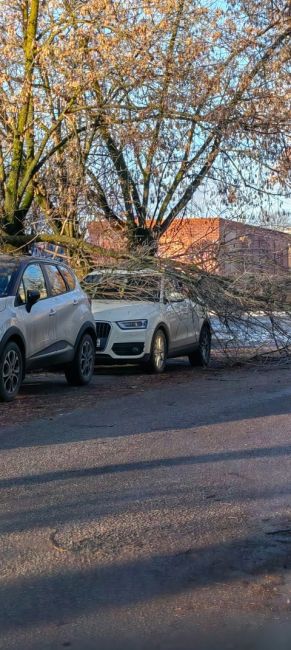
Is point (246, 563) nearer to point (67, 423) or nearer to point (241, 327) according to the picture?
point (67, 423)

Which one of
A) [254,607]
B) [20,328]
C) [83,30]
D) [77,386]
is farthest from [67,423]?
[83,30]

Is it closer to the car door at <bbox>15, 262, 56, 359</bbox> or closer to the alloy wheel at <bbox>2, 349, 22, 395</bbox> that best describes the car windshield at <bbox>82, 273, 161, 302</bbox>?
the car door at <bbox>15, 262, 56, 359</bbox>

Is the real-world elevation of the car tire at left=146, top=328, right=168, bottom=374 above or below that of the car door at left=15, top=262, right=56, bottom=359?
below

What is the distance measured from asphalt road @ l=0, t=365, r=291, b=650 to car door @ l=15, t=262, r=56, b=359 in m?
1.38

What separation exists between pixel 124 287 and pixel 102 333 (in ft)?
3.15

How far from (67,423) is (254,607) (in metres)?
5.48

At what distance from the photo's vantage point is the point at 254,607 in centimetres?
439

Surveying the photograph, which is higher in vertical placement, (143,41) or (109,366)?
(143,41)

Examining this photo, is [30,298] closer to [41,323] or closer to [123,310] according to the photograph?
[41,323]

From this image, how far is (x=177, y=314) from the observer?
15516 millimetres

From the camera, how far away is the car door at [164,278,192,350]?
590 inches

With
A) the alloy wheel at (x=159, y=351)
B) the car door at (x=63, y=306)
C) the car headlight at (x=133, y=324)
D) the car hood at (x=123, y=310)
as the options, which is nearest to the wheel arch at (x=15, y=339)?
the car door at (x=63, y=306)

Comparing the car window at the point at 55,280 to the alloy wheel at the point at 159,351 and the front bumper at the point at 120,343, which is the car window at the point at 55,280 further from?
the alloy wheel at the point at 159,351

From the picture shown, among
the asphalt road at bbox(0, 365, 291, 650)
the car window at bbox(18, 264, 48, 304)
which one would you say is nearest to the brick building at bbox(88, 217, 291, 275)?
the car window at bbox(18, 264, 48, 304)
